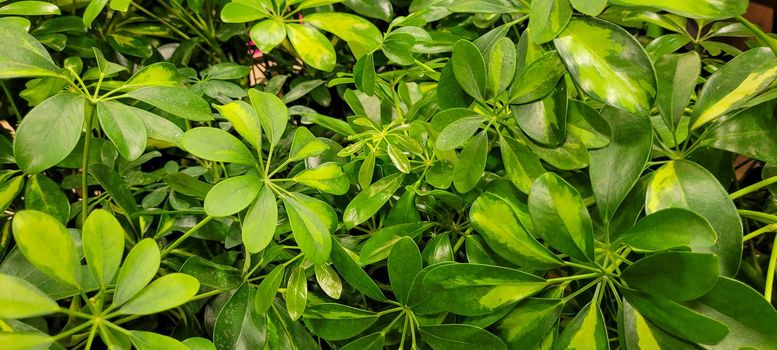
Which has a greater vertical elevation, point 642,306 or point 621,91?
point 621,91

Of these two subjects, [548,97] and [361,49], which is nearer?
[548,97]

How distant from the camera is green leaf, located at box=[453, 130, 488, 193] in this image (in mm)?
458

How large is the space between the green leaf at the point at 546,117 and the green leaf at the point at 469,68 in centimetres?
3

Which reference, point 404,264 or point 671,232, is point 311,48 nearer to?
point 404,264

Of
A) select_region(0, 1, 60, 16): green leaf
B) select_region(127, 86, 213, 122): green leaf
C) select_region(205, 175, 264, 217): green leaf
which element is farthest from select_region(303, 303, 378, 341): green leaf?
select_region(0, 1, 60, 16): green leaf

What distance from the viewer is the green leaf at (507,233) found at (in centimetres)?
41

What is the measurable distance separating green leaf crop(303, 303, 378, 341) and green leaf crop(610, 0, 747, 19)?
1.08 feet

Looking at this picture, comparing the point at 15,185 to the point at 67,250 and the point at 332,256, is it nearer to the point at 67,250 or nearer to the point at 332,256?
the point at 67,250

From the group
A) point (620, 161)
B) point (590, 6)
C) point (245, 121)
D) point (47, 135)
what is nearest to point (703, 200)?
point (620, 161)

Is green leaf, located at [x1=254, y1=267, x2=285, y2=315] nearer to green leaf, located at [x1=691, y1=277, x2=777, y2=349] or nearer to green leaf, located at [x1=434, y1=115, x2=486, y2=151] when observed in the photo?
green leaf, located at [x1=434, y1=115, x2=486, y2=151]

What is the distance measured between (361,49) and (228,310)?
33 centimetres

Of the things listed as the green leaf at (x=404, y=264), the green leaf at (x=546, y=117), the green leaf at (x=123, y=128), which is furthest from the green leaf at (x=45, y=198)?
the green leaf at (x=546, y=117)

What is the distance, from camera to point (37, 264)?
0.37 metres

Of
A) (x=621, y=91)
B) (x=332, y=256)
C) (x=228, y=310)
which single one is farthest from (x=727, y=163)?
(x=228, y=310)
